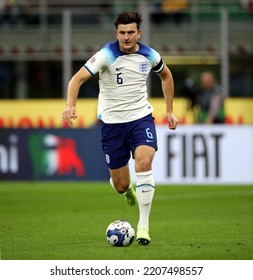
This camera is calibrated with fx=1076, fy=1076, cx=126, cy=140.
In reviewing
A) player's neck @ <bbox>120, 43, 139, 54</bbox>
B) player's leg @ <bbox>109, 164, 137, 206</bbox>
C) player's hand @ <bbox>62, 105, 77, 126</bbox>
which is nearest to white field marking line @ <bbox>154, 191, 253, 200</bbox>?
player's leg @ <bbox>109, 164, 137, 206</bbox>

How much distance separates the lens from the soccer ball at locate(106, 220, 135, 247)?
11086 mm

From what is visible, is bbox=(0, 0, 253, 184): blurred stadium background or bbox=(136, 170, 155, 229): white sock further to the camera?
bbox=(0, 0, 253, 184): blurred stadium background

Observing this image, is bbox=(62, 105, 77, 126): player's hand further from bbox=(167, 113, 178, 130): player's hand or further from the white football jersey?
bbox=(167, 113, 178, 130): player's hand

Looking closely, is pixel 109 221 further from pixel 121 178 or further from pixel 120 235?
pixel 120 235

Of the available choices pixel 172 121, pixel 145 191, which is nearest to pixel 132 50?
pixel 172 121

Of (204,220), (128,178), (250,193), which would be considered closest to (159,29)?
(250,193)

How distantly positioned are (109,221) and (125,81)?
3.38 meters

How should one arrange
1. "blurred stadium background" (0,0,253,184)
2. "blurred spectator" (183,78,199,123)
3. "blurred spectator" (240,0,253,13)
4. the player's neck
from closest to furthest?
the player's neck
"blurred stadium background" (0,0,253,184)
"blurred spectator" (240,0,253,13)
"blurred spectator" (183,78,199,123)

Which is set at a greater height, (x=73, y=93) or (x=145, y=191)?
(x=73, y=93)

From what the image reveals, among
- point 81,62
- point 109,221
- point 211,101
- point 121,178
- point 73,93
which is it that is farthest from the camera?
point 81,62

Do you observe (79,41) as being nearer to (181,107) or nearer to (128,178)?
(181,107)

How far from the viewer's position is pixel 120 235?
1109 centimetres

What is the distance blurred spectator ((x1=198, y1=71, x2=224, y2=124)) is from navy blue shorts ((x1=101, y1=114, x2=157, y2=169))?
1106 cm

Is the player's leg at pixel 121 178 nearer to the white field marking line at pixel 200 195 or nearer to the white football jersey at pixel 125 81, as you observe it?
the white football jersey at pixel 125 81
